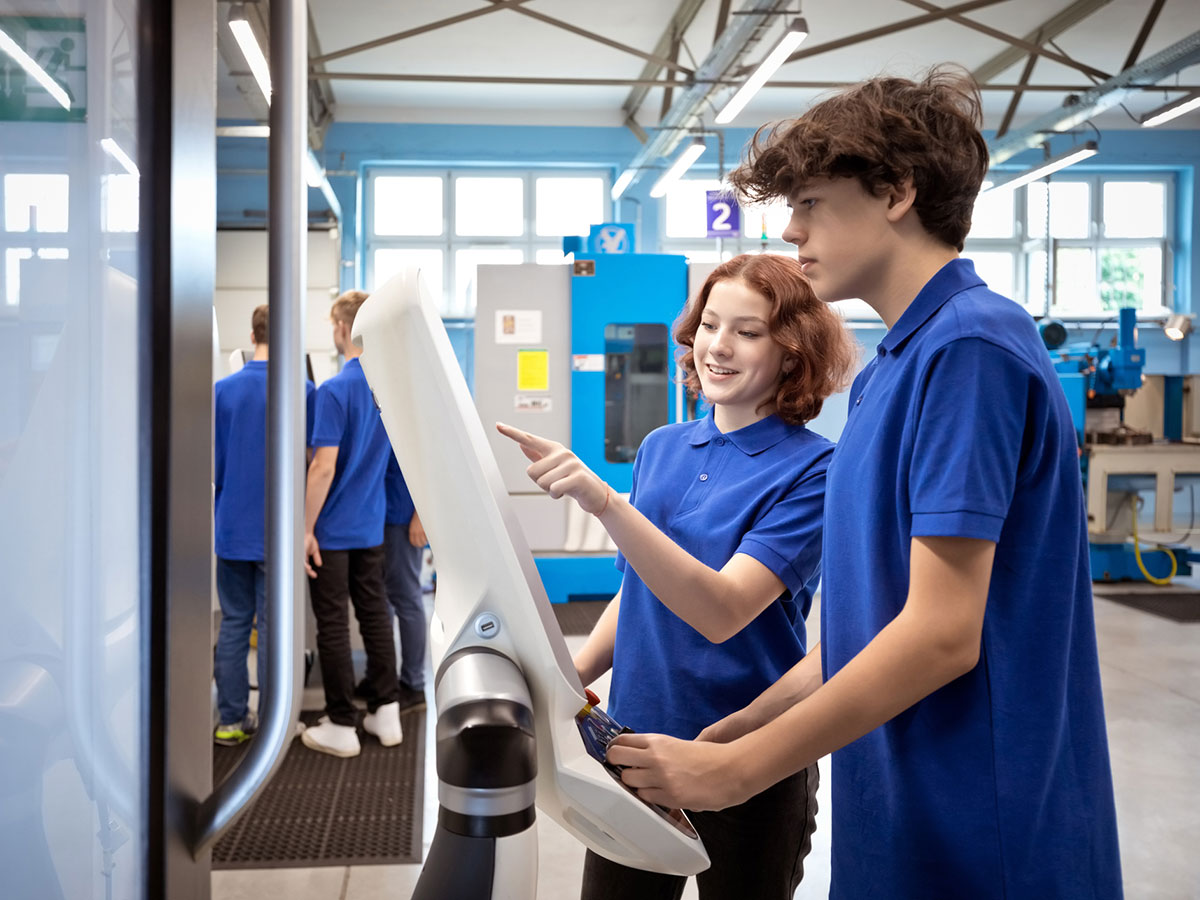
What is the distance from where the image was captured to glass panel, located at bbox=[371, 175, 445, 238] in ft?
34.6

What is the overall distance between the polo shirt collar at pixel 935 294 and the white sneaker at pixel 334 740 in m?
3.17

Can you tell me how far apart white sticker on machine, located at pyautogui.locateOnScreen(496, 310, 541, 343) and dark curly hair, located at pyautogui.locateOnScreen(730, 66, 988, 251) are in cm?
480

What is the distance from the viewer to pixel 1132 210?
11.1 metres

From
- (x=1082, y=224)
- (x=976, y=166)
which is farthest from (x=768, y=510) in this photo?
(x=1082, y=224)

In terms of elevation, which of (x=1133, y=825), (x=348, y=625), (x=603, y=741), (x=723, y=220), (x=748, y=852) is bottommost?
(x=1133, y=825)

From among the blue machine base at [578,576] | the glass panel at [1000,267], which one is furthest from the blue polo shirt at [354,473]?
the glass panel at [1000,267]

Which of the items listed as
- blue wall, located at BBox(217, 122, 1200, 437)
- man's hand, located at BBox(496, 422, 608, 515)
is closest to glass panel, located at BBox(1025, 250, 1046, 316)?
blue wall, located at BBox(217, 122, 1200, 437)

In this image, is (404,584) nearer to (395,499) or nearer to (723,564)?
(395,499)

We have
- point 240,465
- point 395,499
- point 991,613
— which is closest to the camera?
point 991,613

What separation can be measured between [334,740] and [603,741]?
306cm

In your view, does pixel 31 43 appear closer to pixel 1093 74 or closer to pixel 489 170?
pixel 1093 74

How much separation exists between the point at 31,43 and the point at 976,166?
871 millimetres

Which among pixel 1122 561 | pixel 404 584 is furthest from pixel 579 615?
pixel 1122 561

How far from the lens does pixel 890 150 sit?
96 cm
